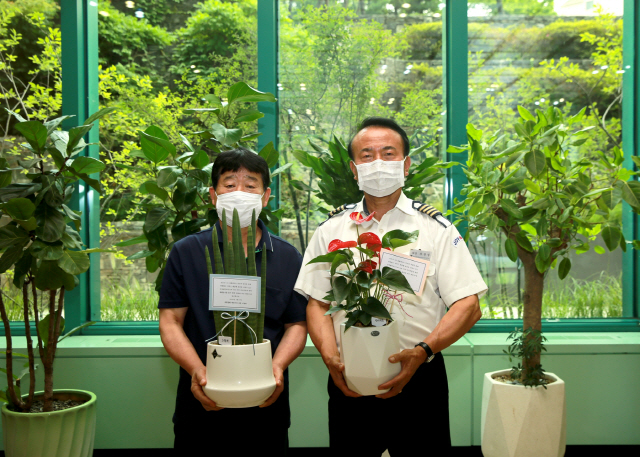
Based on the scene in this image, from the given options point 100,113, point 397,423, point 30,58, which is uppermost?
point 30,58

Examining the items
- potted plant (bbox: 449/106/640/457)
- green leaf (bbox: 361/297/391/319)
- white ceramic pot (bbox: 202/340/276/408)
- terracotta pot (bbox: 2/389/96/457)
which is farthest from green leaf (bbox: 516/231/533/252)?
terracotta pot (bbox: 2/389/96/457)

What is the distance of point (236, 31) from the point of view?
10.8 feet

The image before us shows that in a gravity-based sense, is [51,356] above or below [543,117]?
below

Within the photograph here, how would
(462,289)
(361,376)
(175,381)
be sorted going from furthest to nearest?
1. (175,381)
2. (462,289)
3. (361,376)

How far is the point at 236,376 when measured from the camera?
1.31 metres

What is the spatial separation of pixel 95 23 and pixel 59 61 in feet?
1.16

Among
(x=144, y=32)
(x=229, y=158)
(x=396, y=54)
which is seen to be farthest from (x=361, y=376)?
(x=144, y=32)

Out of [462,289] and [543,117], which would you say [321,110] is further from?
[462,289]

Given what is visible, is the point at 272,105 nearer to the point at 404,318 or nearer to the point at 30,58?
the point at 30,58

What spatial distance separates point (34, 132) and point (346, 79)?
196cm

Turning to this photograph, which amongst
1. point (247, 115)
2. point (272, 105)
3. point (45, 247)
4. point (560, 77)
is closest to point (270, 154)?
point (247, 115)

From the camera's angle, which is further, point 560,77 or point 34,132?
point 560,77

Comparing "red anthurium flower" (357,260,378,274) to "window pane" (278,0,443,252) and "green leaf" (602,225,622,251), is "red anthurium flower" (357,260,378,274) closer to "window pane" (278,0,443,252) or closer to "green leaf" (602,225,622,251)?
"green leaf" (602,225,622,251)

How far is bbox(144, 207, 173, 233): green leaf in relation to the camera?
2250 mm
